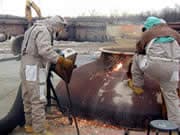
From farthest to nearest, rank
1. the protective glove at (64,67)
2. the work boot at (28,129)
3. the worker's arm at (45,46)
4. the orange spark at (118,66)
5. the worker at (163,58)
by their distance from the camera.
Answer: the orange spark at (118,66) < the work boot at (28,129) < the protective glove at (64,67) < the worker at (163,58) < the worker's arm at (45,46)

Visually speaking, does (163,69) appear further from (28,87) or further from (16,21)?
(16,21)

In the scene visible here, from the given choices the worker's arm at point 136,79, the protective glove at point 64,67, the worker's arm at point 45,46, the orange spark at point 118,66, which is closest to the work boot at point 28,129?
the protective glove at point 64,67

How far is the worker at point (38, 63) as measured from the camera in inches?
186

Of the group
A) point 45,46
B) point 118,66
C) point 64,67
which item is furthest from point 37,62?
point 118,66

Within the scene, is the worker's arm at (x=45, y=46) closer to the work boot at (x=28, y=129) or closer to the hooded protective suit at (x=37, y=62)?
the hooded protective suit at (x=37, y=62)

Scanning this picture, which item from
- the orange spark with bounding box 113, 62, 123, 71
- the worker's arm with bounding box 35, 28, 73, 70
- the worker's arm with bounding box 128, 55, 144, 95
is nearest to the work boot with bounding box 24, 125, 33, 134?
the worker's arm with bounding box 35, 28, 73, 70

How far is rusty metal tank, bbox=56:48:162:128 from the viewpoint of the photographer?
5230 millimetres

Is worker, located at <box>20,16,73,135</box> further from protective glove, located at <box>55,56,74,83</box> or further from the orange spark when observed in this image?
the orange spark

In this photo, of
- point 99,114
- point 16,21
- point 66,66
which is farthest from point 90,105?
point 16,21

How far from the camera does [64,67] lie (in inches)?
198

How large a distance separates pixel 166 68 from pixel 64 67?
1.44m

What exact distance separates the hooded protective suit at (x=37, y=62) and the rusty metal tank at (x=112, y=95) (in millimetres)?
965

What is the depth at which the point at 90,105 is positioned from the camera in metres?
5.58

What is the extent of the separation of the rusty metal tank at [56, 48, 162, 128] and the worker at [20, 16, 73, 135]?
0.84m
